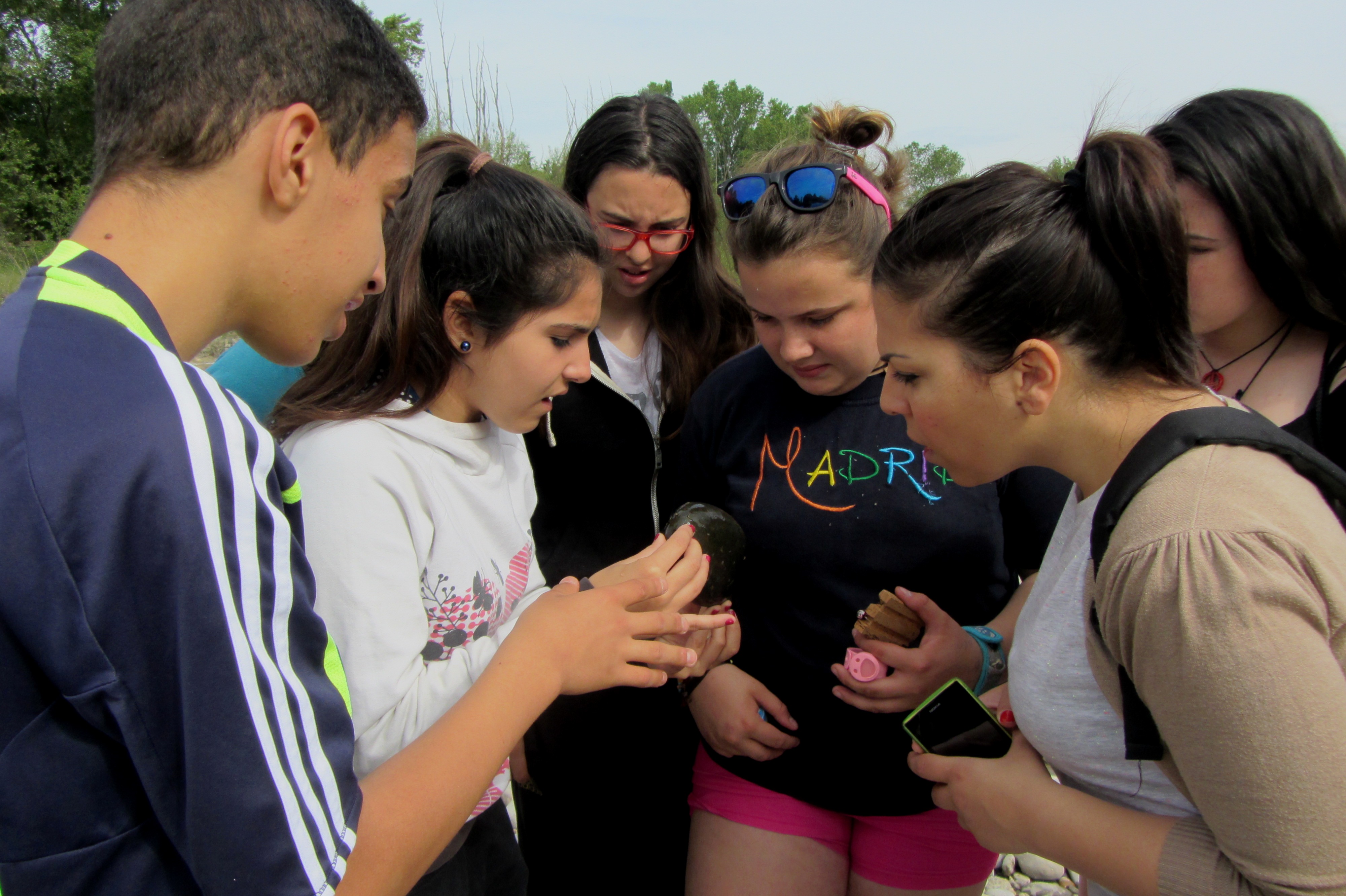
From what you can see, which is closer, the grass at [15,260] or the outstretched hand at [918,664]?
the outstretched hand at [918,664]

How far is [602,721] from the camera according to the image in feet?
8.79

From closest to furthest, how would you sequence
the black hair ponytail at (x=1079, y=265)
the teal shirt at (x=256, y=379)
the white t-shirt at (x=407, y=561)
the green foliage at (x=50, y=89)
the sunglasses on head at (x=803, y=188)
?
1. the black hair ponytail at (x=1079, y=265)
2. the white t-shirt at (x=407, y=561)
3. the teal shirt at (x=256, y=379)
4. the sunglasses on head at (x=803, y=188)
5. the green foliage at (x=50, y=89)

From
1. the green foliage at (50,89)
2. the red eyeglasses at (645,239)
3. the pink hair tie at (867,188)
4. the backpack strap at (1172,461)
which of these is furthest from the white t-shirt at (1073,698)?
the green foliage at (50,89)

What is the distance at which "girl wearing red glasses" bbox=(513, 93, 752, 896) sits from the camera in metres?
2.68

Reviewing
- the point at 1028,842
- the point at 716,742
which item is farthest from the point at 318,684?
the point at 716,742

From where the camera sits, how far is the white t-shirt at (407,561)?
160 centimetres

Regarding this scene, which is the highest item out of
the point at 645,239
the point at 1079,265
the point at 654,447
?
the point at 1079,265

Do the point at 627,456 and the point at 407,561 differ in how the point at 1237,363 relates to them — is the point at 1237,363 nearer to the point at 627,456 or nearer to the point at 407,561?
the point at 627,456

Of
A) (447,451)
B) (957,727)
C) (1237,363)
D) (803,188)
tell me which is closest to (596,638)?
(447,451)

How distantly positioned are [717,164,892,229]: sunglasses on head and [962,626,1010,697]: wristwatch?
1.17 meters

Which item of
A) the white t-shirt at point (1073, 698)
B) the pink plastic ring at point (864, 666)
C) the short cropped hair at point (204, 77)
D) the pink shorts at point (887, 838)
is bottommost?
the pink shorts at point (887, 838)

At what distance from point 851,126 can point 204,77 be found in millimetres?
1885

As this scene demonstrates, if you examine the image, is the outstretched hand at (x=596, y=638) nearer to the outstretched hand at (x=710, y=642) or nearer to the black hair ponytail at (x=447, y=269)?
the outstretched hand at (x=710, y=642)

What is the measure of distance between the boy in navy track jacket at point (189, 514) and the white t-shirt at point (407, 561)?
26 cm
